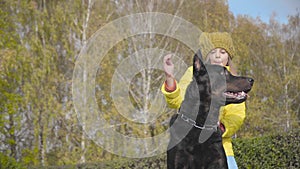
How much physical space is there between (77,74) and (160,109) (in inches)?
104

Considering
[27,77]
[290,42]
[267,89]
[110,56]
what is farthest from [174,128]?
[290,42]

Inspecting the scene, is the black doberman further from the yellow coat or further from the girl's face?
the girl's face

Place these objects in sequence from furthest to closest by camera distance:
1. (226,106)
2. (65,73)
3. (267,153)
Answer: (65,73)
(267,153)
(226,106)

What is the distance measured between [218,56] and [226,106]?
0.38 metres

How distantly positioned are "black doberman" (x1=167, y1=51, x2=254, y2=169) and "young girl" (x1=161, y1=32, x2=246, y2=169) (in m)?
0.10

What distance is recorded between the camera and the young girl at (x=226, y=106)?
2671 millimetres

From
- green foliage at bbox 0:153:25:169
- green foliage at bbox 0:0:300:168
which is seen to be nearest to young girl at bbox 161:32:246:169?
green foliage at bbox 0:153:25:169

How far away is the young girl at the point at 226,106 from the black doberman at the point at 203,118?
4.0 inches

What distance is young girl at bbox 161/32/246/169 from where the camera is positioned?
267 centimetres

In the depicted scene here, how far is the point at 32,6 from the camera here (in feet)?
41.4

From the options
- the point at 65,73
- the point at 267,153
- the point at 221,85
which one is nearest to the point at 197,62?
the point at 221,85

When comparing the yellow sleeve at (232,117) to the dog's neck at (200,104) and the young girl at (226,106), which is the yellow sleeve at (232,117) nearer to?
the young girl at (226,106)

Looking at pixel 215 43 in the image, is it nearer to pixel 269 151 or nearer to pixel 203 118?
pixel 203 118

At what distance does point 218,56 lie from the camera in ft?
9.90
